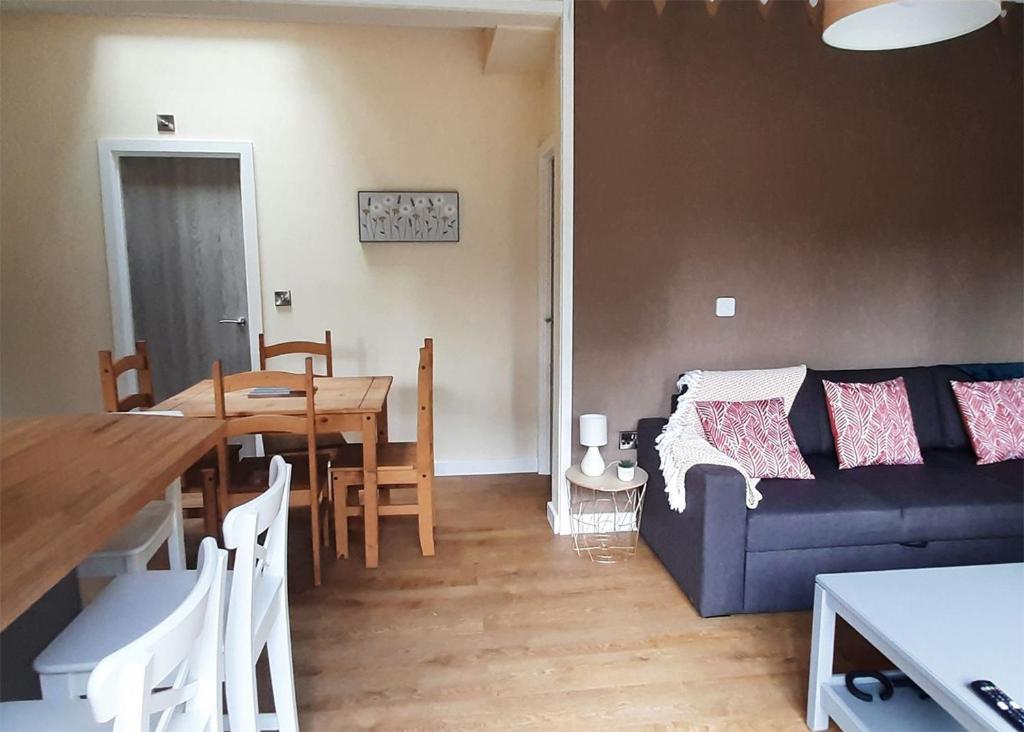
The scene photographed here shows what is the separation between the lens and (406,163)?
12.8ft

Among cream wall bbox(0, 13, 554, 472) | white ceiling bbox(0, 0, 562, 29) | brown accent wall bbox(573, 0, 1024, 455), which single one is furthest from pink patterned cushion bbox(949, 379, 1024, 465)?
white ceiling bbox(0, 0, 562, 29)

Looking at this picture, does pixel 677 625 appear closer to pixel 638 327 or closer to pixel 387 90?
pixel 638 327

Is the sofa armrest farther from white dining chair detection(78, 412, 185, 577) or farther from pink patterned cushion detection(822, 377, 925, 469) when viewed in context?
white dining chair detection(78, 412, 185, 577)

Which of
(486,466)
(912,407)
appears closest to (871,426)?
(912,407)

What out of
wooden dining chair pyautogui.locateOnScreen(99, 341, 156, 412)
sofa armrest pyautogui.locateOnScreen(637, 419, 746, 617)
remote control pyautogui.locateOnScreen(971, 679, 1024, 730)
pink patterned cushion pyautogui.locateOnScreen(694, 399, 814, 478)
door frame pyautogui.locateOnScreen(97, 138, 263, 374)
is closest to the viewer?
remote control pyautogui.locateOnScreen(971, 679, 1024, 730)

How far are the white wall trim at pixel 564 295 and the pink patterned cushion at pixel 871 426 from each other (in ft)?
3.94

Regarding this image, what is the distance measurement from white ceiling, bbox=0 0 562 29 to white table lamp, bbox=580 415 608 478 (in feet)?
6.00

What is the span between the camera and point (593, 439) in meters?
2.99

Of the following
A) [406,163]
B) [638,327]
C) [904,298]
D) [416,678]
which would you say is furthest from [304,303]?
[904,298]

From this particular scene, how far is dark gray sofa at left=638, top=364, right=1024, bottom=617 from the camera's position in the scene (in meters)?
2.42

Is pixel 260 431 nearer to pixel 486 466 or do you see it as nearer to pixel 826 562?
pixel 486 466

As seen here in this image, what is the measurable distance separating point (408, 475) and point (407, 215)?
1.72 metres

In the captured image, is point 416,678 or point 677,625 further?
point 677,625

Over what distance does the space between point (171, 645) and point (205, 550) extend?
191 mm
